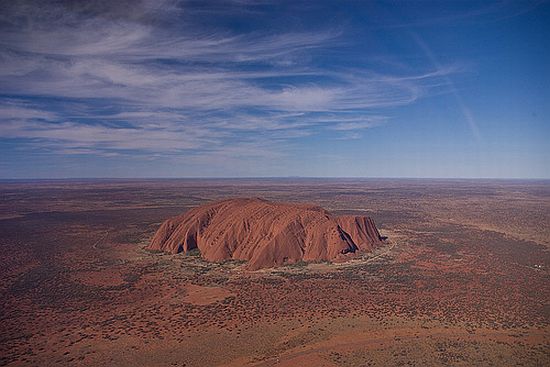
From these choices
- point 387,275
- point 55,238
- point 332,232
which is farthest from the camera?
point 55,238

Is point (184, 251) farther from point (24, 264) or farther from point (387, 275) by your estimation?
point (387, 275)

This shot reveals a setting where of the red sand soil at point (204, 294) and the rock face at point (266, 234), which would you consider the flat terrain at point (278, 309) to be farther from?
the rock face at point (266, 234)

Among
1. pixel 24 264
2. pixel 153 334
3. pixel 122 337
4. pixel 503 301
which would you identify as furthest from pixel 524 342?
pixel 24 264

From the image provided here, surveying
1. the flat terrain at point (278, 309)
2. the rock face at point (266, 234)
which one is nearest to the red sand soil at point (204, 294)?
the flat terrain at point (278, 309)

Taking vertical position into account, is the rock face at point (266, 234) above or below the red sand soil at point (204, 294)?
above

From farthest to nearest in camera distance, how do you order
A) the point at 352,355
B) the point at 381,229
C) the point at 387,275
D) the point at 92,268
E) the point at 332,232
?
the point at 381,229 < the point at 332,232 < the point at 92,268 < the point at 387,275 < the point at 352,355

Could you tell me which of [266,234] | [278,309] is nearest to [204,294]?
[278,309]

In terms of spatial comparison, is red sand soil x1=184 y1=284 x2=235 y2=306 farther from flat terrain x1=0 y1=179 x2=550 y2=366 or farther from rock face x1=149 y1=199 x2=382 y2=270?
rock face x1=149 y1=199 x2=382 y2=270

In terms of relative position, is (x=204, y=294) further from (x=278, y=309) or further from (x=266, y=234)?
(x=266, y=234)
